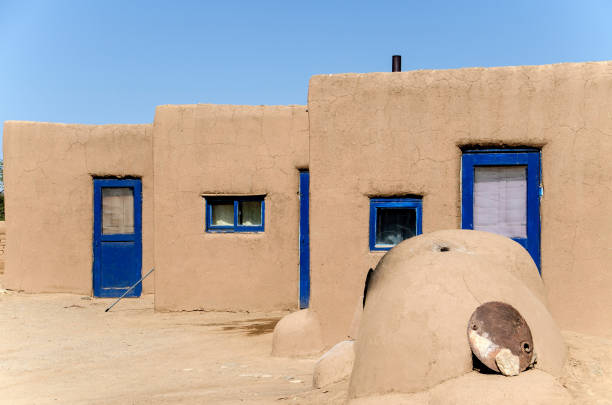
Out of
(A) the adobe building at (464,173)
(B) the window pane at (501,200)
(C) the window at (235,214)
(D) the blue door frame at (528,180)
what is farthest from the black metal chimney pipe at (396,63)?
(C) the window at (235,214)

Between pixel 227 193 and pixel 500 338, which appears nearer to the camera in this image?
pixel 500 338

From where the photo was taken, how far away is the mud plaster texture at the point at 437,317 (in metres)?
3.23

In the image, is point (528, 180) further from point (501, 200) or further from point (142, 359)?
point (142, 359)

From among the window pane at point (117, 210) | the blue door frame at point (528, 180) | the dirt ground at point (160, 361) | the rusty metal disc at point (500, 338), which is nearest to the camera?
the rusty metal disc at point (500, 338)

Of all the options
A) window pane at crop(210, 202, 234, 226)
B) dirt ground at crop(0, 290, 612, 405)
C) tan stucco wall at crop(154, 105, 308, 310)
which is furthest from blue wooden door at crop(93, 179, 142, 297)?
window pane at crop(210, 202, 234, 226)

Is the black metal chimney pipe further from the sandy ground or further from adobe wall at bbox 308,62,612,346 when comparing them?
the sandy ground

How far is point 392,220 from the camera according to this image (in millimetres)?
6762

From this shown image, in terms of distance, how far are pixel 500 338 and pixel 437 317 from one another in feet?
1.16

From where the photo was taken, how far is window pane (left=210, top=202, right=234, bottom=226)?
32.5 ft

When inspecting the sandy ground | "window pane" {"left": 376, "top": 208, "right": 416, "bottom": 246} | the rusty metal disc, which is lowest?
the sandy ground

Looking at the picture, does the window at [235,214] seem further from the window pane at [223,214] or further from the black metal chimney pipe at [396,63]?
the black metal chimney pipe at [396,63]

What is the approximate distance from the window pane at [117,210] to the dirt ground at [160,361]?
1.93 meters

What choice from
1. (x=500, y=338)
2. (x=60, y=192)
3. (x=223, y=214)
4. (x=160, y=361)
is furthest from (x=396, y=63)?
(x=60, y=192)

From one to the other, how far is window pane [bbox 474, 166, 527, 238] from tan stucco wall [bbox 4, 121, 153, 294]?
7.01 meters
